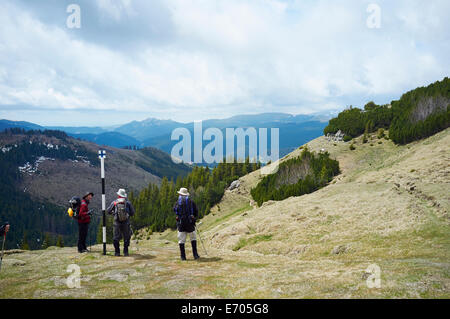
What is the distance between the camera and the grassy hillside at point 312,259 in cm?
955

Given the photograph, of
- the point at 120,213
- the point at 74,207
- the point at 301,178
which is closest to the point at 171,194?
the point at 301,178

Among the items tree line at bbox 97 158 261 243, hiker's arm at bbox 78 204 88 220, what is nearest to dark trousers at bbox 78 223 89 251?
hiker's arm at bbox 78 204 88 220

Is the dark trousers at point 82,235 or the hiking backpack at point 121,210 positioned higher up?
the hiking backpack at point 121,210

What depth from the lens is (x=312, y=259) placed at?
15469 millimetres

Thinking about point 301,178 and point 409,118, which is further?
point 409,118

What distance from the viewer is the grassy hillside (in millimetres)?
9547

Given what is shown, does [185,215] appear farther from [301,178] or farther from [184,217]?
[301,178]

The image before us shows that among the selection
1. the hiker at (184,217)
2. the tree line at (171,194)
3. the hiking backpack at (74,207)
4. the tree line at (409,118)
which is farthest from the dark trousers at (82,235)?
the tree line at (171,194)

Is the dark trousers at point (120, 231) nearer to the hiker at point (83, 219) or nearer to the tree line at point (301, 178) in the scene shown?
the hiker at point (83, 219)

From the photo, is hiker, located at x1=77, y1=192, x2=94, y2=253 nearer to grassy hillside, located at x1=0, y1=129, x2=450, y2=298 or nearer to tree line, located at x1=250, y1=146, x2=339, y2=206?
grassy hillside, located at x1=0, y1=129, x2=450, y2=298

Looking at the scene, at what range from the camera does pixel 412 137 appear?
62562 mm
